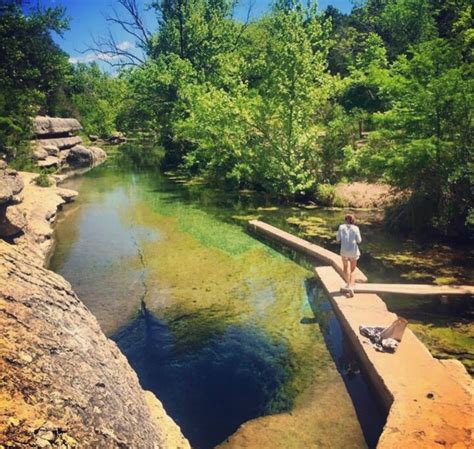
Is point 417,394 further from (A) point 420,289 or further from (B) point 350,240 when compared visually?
(A) point 420,289

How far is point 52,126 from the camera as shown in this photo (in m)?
37.9

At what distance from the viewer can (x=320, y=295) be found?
33.7 ft

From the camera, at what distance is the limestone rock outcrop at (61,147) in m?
34.6

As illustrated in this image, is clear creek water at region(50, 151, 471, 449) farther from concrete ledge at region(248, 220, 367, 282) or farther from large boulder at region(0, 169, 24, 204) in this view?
large boulder at region(0, 169, 24, 204)

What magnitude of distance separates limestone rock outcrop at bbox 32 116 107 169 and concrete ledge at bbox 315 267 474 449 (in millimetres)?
30403

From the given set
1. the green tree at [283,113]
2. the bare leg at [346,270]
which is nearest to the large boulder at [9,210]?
the bare leg at [346,270]

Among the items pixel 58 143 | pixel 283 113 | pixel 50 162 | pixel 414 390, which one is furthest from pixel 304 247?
pixel 58 143

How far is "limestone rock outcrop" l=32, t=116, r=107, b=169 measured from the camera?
3459 centimetres

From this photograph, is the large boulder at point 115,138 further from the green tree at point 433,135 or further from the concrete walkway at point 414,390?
A: the concrete walkway at point 414,390

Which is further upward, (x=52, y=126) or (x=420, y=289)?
(x=52, y=126)

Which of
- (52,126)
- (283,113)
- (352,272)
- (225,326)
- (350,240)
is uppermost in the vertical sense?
(283,113)

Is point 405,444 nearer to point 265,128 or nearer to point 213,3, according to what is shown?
point 265,128

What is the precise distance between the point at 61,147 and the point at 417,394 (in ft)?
127

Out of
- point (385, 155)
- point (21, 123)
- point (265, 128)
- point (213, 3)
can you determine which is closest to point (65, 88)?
point (213, 3)
